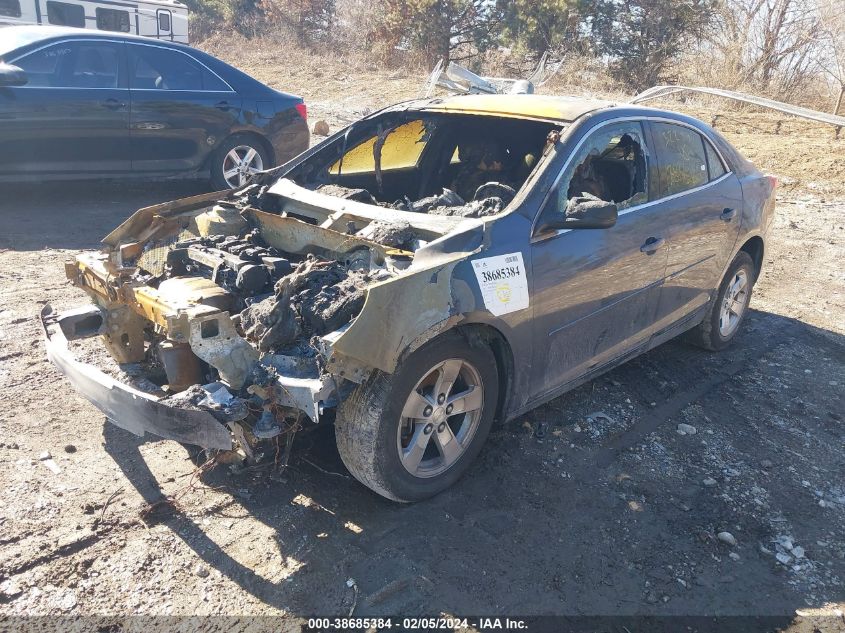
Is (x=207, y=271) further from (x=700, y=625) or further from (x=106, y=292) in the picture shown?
(x=700, y=625)

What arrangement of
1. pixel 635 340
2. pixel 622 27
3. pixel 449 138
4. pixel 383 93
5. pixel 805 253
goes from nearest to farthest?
pixel 635 340 < pixel 449 138 < pixel 805 253 < pixel 383 93 < pixel 622 27

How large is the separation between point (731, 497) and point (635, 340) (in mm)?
1121

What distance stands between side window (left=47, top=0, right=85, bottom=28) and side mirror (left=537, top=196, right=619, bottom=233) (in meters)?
13.7

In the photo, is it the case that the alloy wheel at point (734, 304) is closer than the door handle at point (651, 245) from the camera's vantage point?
No

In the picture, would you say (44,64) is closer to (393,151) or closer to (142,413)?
(393,151)

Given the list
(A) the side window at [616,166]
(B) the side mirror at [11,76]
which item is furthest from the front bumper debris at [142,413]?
(B) the side mirror at [11,76]

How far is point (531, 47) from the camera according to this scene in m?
22.9

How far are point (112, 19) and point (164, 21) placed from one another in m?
1.16

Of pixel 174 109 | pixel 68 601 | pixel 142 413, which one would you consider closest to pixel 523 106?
pixel 142 413

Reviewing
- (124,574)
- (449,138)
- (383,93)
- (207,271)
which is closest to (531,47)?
(383,93)

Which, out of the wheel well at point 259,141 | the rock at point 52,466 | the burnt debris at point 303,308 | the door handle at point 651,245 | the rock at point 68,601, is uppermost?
the door handle at point 651,245

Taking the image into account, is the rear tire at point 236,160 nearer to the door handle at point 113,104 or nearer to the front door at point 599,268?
the door handle at point 113,104

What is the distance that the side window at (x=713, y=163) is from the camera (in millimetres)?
4820

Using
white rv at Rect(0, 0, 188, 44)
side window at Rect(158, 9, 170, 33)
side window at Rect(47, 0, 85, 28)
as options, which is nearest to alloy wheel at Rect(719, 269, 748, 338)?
A: white rv at Rect(0, 0, 188, 44)
